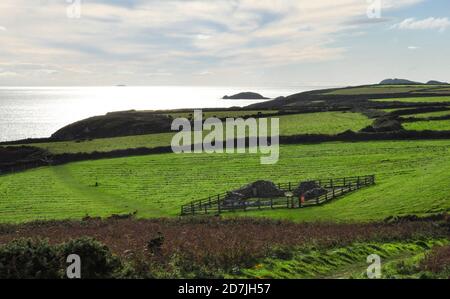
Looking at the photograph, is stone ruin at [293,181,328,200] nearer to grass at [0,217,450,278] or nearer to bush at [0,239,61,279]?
grass at [0,217,450,278]

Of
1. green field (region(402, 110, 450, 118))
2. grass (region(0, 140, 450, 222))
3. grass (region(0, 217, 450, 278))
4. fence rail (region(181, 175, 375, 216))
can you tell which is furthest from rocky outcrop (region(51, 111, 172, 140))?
grass (region(0, 217, 450, 278))

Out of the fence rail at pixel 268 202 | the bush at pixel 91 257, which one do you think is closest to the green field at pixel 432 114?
the fence rail at pixel 268 202

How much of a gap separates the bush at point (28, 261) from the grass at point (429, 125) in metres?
83.4

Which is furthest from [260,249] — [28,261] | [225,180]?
[225,180]

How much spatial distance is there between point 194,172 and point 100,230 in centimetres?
3519

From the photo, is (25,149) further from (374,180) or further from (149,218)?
(374,180)

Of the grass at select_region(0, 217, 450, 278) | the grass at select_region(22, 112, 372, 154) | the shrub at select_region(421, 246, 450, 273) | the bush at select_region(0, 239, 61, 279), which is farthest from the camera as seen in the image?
the grass at select_region(22, 112, 372, 154)

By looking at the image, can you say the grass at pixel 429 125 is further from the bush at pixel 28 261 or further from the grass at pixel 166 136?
the bush at pixel 28 261

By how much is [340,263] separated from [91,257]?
1273 cm

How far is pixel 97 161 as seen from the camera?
88062mm

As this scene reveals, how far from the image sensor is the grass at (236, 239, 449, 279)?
22611 millimetres

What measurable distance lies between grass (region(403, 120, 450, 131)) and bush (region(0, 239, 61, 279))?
83.4m

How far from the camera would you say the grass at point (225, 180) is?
46.3 m

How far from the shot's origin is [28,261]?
60.3 ft
